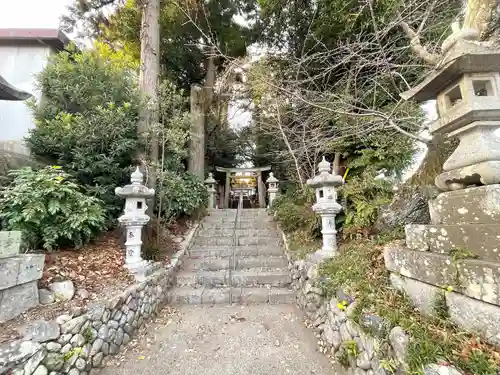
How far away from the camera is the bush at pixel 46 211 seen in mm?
2970

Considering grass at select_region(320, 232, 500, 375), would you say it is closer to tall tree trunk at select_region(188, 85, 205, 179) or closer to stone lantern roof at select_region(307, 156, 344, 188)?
stone lantern roof at select_region(307, 156, 344, 188)

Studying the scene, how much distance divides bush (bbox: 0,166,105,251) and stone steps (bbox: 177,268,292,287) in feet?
6.03

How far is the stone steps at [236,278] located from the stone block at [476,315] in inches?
108

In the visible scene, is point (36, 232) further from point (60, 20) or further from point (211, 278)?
point (60, 20)

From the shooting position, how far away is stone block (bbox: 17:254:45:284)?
2221 millimetres

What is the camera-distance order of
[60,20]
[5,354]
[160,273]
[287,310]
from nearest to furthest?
1. [5,354]
2. [287,310]
3. [160,273]
4. [60,20]

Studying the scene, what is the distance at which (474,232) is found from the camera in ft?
5.15

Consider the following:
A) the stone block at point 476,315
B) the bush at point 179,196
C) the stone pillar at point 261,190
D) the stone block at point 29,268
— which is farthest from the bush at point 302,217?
the stone block at point 29,268

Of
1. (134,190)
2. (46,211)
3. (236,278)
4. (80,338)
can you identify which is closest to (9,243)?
(46,211)

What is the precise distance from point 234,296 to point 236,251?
128 cm

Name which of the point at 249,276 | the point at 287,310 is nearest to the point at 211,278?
the point at 249,276

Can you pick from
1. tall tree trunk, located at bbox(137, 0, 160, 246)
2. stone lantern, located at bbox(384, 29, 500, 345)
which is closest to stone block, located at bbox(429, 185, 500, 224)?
stone lantern, located at bbox(384, 29, 500, 345)

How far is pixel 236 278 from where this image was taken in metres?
4.14

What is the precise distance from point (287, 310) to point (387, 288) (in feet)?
5.81
